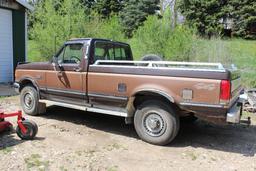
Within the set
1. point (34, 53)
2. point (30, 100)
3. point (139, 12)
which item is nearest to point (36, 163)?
point (30, 100)

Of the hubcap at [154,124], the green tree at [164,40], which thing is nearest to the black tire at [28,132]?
the hubcap at [154,124]

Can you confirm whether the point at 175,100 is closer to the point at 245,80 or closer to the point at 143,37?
the point at 245,80

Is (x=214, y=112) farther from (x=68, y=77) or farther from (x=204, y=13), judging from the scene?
(x=204, y=13)

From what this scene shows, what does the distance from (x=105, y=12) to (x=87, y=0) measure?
122 inches

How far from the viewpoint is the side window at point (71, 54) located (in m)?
6.72

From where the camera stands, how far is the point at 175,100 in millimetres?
5316

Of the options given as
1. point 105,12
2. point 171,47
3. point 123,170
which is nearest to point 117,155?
point 123,170

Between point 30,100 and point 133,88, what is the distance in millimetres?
3128

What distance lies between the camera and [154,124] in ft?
18.6

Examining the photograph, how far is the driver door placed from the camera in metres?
6.50

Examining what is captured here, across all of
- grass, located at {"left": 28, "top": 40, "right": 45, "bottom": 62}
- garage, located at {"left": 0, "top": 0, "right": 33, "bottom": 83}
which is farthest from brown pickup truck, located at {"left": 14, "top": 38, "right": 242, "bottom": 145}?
grass, located at {"left": 28, "top": 40, "right": 45, "bottom": 62}

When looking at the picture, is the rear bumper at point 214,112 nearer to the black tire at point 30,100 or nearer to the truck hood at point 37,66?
the truck hood at point 37,66

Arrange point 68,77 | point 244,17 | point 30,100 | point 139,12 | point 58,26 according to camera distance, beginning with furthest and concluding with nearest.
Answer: point 139,12, point 244,17, point 58,26, point 30,100, point 68,77

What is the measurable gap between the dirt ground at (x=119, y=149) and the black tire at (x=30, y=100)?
1.17 feet
